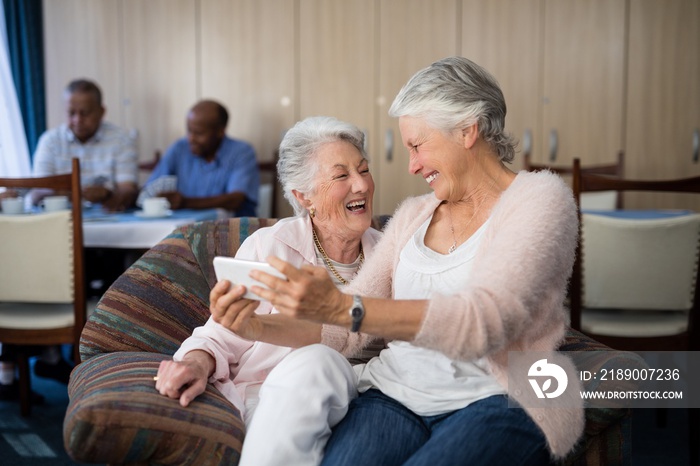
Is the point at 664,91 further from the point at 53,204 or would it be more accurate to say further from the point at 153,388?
the point at 153,388

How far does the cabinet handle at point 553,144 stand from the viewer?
4.50 m

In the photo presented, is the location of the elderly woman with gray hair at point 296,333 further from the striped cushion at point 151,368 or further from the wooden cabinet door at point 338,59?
the wooden cabinet door at point 338,59

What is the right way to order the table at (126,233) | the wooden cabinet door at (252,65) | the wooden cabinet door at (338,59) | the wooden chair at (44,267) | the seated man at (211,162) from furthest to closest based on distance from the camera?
the wooden cabinet door at (252,65), the wooden cabinet door at (338,59), the seated man at (211,162), the table at (126,233), the wooden chair at (44,267)

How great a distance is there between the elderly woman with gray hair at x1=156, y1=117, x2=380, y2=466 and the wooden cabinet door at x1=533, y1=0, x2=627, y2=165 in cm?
290

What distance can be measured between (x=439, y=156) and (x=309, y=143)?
429 mm

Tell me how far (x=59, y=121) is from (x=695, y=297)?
4.19 m

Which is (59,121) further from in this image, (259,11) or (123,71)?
(259,11)

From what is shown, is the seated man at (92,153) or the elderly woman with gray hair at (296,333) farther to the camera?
the seated man at (92,153)

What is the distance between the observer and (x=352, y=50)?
4789mm

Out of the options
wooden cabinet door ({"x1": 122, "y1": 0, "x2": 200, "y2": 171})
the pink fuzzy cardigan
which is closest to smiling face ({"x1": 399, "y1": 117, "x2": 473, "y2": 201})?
the pink fuzzy cardigan

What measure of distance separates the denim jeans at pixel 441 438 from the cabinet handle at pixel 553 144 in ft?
10.8

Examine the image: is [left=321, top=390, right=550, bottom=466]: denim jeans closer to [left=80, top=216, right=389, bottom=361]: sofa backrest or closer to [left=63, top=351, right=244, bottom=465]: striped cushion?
[left=63, top=351, right=244, bottom=465]: striped cushion

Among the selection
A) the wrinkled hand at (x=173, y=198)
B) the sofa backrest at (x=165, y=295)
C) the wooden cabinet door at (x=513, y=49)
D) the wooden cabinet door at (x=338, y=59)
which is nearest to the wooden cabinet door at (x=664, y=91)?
the wooden cabinet door at (x=513, y=49)

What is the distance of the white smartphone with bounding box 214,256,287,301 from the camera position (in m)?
1.28
